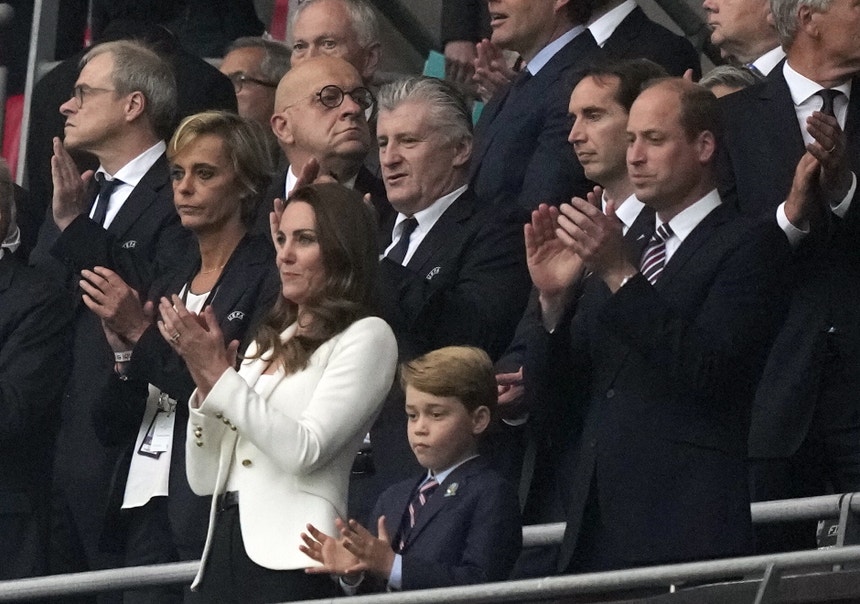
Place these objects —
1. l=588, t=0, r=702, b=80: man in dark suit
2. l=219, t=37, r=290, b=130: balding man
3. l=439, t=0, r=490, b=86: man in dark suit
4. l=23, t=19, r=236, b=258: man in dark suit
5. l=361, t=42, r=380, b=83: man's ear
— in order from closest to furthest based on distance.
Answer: l=588, t=0, r=702, b=80: man in dark suit, l=23, t=19, r=236, b=258: man in dark suit, l=361, t=42, r=380, b=83: man's ear, l=219, t=37, r=290, b=130: balding man, l=439, t=0, r=490, b=86: man in dark suit

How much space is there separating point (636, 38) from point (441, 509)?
2.40 m

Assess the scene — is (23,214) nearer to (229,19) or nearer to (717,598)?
(229,19)

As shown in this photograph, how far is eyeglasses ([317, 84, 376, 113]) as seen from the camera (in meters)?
6.71

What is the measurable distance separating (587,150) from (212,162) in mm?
1119

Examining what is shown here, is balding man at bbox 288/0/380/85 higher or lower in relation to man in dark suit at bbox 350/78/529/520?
higher

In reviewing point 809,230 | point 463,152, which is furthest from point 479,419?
point 463,152

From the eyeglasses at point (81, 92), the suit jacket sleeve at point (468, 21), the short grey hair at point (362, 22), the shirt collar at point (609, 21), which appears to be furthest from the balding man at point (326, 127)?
the suit jacket sleeve at point (468, 21)

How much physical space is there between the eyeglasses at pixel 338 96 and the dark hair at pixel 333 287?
53.7 inches

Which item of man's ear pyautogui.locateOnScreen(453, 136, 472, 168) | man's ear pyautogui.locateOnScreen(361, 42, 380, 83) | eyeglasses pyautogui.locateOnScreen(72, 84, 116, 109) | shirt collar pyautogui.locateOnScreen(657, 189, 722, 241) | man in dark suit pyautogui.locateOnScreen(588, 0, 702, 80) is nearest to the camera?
shirt collar pyautogui.locateOnScreen(657, 189, 722, 241)

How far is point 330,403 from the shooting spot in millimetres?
5121

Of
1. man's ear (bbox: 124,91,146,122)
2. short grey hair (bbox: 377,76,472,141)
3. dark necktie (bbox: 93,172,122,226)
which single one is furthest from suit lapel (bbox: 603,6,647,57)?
dark necktie (bbox: 93,172,122,226)

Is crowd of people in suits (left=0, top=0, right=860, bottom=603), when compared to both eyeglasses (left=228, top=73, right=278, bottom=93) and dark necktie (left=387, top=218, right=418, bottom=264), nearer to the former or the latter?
dark necktie (left=387, top=218, right=418, bottom=264)

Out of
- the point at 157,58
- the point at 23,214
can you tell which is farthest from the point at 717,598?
the point at 23,214

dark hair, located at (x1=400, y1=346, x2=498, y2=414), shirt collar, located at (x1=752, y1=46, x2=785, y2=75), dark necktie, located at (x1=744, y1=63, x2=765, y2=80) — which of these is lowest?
dark hair, located at (x1=400, y1=346, x2=498, y2=414)
